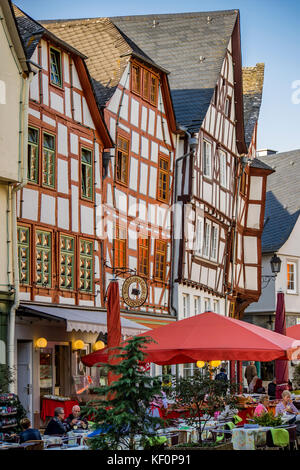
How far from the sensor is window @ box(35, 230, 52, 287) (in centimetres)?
2302

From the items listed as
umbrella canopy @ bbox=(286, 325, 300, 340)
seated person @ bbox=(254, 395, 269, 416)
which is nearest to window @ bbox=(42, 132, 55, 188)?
umbrella canopy @ bbox=(286, 325, 300, 340)

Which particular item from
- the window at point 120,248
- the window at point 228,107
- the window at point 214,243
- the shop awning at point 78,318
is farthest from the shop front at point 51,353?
the window at point 228,107

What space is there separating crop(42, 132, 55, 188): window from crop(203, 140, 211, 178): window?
10388mm

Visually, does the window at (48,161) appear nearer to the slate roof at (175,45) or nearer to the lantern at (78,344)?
the lantern at (78,344)

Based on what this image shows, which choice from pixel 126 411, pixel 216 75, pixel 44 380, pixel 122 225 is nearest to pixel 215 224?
pixel 216 75

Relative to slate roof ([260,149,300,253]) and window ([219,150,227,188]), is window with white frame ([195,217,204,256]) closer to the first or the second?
window ([219,150,227,188])

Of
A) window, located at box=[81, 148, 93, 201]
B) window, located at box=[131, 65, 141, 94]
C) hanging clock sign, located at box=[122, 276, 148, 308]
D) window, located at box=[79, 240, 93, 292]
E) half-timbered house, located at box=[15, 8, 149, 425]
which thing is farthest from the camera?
window, located at box=[131, 65, 141, 94]

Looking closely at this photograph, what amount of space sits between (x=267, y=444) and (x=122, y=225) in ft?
44.3

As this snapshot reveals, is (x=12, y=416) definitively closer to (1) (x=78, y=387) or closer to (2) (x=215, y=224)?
(1) (x=78, y=387)

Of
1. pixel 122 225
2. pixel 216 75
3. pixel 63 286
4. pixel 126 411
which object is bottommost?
pixel 126 411

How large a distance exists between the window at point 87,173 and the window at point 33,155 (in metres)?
2.42

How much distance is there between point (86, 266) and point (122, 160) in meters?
3.92

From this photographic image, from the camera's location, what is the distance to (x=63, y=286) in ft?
78.7

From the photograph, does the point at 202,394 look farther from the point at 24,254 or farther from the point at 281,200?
the point at 281,200
